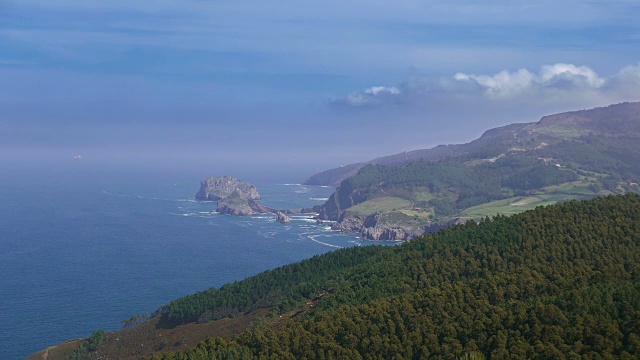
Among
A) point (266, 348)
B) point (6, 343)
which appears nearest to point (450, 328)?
point (266, 348)

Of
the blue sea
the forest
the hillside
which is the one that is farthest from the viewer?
the blue sea

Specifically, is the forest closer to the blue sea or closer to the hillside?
the hillside

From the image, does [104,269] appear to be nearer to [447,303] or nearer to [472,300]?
[447,303]

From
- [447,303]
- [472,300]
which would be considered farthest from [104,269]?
[472,300]

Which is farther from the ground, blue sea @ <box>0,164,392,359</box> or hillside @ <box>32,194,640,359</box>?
hillside @ <box>32,194,640,359</box>

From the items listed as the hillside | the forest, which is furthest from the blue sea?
the forest
